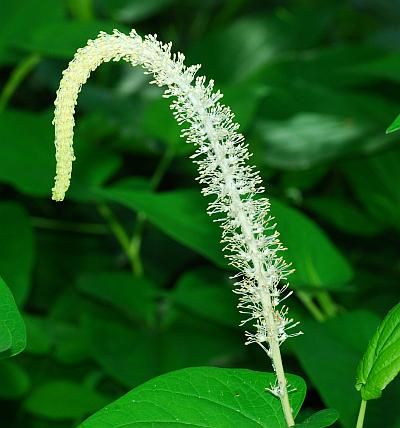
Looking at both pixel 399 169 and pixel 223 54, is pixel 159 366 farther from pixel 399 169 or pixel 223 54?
pixel 223 54

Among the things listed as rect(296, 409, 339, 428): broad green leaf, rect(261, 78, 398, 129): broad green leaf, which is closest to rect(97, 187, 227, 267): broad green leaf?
rect(296, 409, 339, 428): broad green leaf

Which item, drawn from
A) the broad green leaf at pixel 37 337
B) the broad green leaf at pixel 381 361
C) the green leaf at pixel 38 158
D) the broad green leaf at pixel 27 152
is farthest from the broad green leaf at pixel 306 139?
the broad green leaf at pixel 381 361

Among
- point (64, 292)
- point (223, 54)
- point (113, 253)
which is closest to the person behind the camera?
point (64, 292)

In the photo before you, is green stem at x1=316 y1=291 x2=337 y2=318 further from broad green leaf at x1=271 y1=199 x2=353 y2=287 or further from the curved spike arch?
the curved spike arch

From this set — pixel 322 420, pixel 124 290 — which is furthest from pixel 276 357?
pixel 124 290

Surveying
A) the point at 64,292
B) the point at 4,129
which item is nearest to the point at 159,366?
the point at 64,292

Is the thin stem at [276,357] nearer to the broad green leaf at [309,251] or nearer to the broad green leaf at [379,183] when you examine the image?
the broad green leaf at [309,251]

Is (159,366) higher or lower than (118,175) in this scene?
lower
